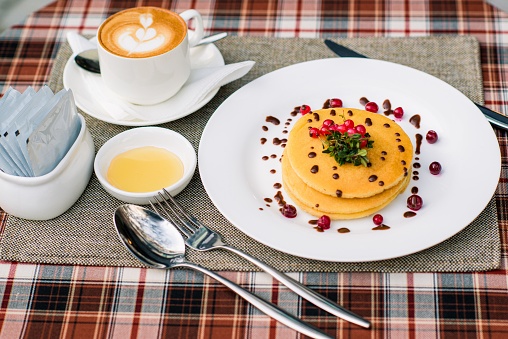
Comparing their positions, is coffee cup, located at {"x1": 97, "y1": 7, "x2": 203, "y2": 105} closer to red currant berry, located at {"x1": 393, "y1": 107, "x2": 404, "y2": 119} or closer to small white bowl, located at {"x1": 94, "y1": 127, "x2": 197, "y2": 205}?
small white bowl, located at {"x1": 94, "y1": 127, "x2": 197, "y2": 205}

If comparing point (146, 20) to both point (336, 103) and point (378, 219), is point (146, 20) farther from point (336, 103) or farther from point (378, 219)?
point (378, 219)

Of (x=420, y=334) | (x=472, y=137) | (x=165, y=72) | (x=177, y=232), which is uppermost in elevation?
(x=165, y=72)

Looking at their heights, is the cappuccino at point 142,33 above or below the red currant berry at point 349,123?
above

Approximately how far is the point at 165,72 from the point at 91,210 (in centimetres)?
45

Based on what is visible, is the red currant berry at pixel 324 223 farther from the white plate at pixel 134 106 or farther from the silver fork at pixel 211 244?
the white plate at pixel 134 106

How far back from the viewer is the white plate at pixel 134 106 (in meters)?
1.94

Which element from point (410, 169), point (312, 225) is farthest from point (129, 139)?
point (410, 169)

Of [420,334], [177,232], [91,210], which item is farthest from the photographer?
[91,210]

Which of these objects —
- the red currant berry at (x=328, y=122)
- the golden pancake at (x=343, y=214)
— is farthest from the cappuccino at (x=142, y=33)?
the golden pancake at (x=343, y=214)

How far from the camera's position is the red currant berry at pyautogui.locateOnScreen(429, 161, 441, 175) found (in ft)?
5.68

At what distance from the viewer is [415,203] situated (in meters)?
1.65

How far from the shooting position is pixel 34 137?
1568 millimetres

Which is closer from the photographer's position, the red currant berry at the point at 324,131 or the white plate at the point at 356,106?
the white plate at the point at 356,106

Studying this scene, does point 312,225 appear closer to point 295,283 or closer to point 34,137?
point 295,283
